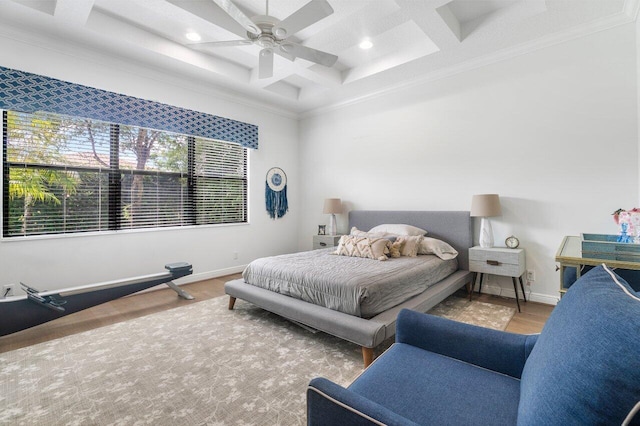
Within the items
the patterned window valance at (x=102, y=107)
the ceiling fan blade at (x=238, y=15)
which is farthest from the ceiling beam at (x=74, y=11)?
the ceiling fan blade at (x=238, y=15)

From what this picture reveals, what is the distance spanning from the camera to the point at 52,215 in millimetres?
3350

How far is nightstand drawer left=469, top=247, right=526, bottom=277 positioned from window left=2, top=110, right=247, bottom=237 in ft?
12.0

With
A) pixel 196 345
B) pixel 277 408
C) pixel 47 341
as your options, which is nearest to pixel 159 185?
pixel 47 341

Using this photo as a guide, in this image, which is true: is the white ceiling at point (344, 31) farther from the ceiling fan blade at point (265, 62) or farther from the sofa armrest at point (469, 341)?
the sofa armrest at point (469, 341)

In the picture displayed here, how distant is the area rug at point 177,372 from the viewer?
1.71m

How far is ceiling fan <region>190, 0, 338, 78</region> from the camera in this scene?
2166 millimetres

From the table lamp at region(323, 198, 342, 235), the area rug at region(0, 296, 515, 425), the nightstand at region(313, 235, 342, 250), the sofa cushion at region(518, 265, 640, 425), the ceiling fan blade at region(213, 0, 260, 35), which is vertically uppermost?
the ceiling fan blade at region(213, 0, 260, 35)

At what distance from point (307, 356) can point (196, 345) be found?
95cm

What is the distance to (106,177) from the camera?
147 inches

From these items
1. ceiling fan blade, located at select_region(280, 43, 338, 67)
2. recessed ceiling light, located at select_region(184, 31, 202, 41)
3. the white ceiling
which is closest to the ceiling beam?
the white ceiling

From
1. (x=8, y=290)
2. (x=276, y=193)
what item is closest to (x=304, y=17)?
(x=276, y=193)

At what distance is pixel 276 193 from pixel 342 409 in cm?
478

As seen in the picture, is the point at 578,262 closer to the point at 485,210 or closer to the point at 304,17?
the point at 485,210

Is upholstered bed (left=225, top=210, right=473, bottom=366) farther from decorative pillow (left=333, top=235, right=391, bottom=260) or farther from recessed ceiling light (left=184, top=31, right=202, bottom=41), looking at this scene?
recessed ceiling light (left=184, top=31, right=202, bottom=41)
